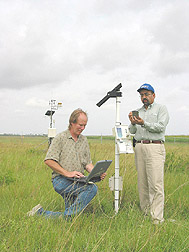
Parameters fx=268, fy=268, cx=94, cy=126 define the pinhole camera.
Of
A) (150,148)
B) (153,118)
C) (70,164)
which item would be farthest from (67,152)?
(153,118)

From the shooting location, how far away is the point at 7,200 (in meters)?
4.28

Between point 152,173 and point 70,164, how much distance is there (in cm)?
126

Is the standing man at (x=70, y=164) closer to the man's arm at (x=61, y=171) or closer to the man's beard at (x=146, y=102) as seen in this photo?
the man's arm at (x=61, y=171)

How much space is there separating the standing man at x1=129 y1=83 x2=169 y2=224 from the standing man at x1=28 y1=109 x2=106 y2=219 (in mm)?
857

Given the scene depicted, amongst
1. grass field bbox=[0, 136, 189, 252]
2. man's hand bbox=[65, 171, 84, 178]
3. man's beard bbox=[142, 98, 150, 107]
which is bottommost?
grass field bbox=[0, 136, 189, 252]

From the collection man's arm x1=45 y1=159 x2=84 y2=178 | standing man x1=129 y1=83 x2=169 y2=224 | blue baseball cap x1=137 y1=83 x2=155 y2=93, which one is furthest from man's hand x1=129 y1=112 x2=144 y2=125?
man's arm x1=45 y1=159 x2=84 y2=178

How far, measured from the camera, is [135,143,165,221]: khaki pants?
12.9 feet

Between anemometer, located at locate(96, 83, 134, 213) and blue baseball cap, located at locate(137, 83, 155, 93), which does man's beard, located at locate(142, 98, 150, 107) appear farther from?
anemometer, located at locate(96, 83, 134, 213)

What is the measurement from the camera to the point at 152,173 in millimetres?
4012

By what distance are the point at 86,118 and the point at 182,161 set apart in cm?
490

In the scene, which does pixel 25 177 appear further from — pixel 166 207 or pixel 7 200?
pixel 166 207

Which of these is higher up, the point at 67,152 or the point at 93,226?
the point at 67,152

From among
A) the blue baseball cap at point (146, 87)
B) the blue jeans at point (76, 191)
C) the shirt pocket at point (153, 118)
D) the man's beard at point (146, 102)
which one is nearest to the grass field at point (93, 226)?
the blue jeans at point (76, 191)

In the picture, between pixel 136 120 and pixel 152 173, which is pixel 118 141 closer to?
pixel 136 120
